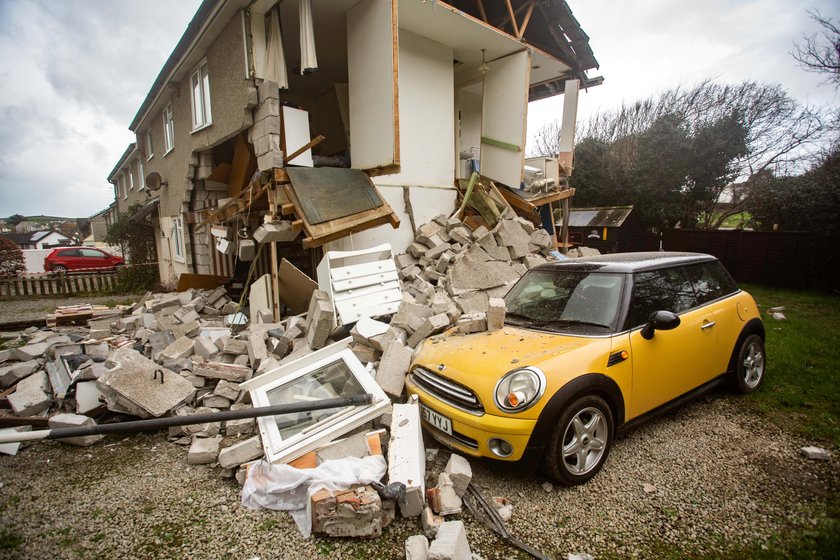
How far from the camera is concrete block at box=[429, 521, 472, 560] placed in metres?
1.96

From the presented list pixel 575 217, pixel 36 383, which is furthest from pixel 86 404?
pixel 575 217

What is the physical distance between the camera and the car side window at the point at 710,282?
12.3ft

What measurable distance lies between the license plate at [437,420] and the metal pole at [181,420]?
1.52ft

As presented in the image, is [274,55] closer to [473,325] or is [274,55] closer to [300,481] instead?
[473,325]

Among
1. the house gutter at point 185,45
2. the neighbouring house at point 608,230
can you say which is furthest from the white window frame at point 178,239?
the neighbouring house at point 608,230

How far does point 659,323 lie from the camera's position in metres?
3.00

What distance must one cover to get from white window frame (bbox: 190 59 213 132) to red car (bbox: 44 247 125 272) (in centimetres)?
1220

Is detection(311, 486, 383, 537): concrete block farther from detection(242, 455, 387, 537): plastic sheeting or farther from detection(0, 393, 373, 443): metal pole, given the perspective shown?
detection(0, 393, 373, 443): metal pole

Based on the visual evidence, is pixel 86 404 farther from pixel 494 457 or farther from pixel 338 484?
pixel 494 457

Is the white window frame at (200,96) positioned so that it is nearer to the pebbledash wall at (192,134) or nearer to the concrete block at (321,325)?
the pebbledash wall at (192,134)

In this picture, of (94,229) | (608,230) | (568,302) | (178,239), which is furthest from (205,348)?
(94,229)

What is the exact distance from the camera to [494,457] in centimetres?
264

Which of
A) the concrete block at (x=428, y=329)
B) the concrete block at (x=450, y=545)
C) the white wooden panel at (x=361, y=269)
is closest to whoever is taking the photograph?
the concrete block at (x=450, y=545)

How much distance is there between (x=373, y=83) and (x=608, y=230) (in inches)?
414
